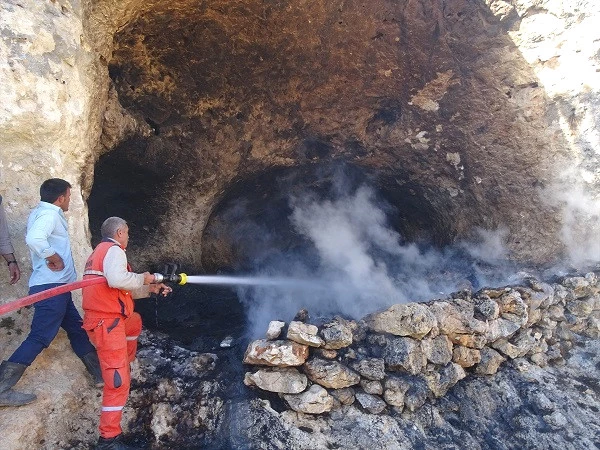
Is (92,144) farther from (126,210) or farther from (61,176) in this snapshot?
(126,210)

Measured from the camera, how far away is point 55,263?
2469 mm

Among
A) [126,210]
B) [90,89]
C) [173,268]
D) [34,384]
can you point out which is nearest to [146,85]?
[90,89]

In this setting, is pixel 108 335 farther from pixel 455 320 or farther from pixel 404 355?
pixel 455 320

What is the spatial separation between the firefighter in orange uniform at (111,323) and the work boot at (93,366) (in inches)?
11.2

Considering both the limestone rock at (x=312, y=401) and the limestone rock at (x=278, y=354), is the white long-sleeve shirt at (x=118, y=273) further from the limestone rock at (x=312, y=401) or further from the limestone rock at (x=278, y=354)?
the limestone rock at (x=312, y=401)

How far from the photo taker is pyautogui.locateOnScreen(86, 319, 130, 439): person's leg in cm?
231

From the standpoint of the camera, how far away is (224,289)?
5.40 m

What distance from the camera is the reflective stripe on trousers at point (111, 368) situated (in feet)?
7.58

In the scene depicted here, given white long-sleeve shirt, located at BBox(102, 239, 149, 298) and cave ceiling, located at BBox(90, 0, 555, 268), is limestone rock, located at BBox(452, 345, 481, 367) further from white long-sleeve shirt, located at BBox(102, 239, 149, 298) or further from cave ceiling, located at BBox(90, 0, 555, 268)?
white long-sleeve shirt, located at BBox(102, 239, 149, 298)

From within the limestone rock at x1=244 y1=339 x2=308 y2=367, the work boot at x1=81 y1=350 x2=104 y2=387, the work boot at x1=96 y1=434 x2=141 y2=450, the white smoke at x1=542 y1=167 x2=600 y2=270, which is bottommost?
the work boot at x1=96 y1=434 x2=141 y2=450

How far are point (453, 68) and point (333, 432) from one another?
3322 millimetres

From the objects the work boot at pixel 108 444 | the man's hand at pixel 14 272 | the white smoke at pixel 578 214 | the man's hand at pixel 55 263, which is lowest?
the work boot at pixel 108 444

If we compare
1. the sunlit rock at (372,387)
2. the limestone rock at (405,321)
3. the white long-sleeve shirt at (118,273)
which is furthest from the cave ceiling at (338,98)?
the sunlit rock at (372,387)

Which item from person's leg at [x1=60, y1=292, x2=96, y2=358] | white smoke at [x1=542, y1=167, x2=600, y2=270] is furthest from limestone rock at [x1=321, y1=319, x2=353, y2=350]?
white smoke at [x1=542, y1=167, x2=600, y2=270]
